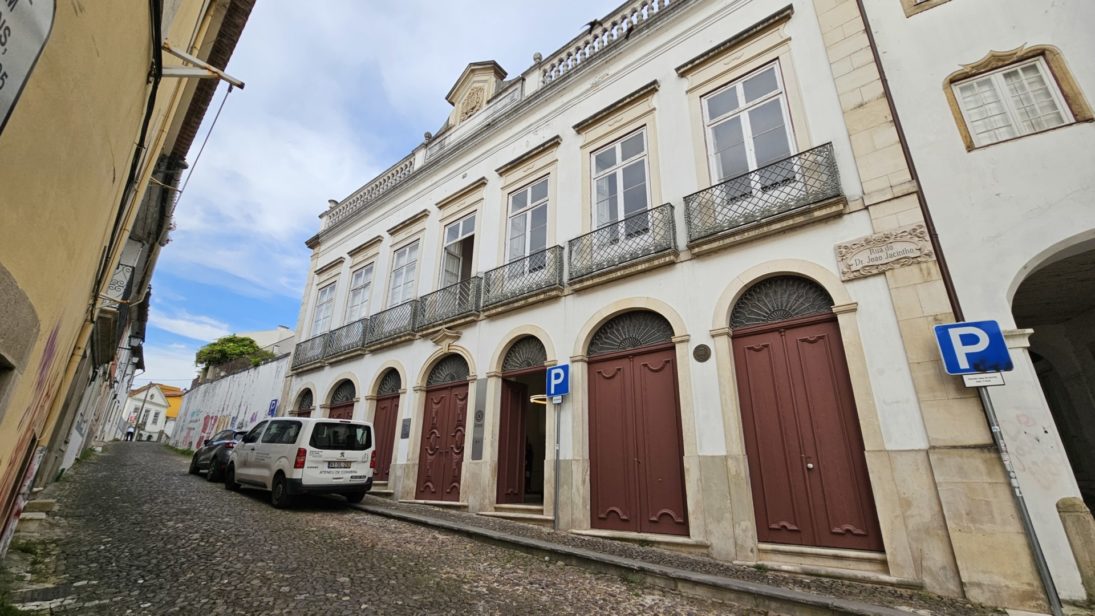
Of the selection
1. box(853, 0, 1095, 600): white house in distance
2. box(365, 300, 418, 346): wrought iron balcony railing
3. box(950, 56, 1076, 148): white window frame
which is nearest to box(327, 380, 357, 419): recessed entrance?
box(365, 300, 418, 346): wrought iron balcony railing

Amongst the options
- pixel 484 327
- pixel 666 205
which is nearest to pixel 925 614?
pixel 666 205

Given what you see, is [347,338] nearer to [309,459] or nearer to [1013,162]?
[309,459]

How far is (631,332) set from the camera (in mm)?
7496

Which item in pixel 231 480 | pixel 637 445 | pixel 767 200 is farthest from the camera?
pixel 231 480

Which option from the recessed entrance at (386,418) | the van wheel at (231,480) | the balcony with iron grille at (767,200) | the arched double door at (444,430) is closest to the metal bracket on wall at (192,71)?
the balcony with iron grille at (767,200)

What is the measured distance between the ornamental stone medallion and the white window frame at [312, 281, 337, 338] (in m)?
14.1

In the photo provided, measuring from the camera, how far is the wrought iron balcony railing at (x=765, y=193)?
602 cm

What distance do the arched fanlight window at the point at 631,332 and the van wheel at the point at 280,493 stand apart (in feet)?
18.4

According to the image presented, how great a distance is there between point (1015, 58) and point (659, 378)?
5.76 metres

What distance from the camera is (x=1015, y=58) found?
5438mm

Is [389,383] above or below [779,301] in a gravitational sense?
below

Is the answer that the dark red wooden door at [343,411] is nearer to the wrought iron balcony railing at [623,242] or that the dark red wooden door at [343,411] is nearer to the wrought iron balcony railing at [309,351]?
the wrought iron balcony railing at [309,351]

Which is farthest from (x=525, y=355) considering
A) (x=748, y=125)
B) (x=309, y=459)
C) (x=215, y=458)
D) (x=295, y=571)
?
(x=215, y=458)

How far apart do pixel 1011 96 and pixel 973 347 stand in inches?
129
